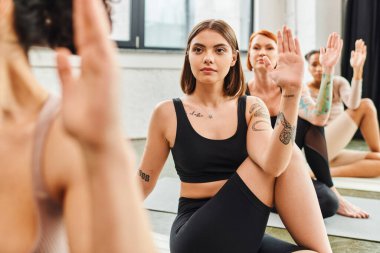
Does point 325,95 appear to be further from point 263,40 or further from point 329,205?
point 329,205

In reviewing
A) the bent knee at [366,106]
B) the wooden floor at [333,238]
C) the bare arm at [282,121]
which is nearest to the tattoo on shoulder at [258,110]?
the bare arm at [282,121]

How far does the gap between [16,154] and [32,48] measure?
0.11 meters

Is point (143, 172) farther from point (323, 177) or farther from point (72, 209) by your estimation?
point (323, 177)

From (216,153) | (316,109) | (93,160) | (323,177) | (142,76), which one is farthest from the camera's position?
(142,76)

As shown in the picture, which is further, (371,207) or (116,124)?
(371,207)

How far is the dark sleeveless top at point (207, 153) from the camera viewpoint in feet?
4.61

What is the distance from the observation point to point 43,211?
447 mm

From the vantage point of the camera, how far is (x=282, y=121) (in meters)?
1.29

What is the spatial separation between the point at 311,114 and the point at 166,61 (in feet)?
9.38

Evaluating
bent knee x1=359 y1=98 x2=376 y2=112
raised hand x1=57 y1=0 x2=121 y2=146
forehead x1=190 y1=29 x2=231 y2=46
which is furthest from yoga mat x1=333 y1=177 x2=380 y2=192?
raised hand x1=57 y1=0 x2=121 y2=146

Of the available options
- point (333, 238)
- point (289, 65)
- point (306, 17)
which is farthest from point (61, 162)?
point (306, 17)

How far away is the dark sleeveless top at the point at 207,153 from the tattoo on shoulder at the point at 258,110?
6cm

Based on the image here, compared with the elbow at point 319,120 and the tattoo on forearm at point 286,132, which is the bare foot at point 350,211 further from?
the tattoo on forearm at point 286,132

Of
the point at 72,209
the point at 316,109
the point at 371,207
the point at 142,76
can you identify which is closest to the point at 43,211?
the point at 72,209
